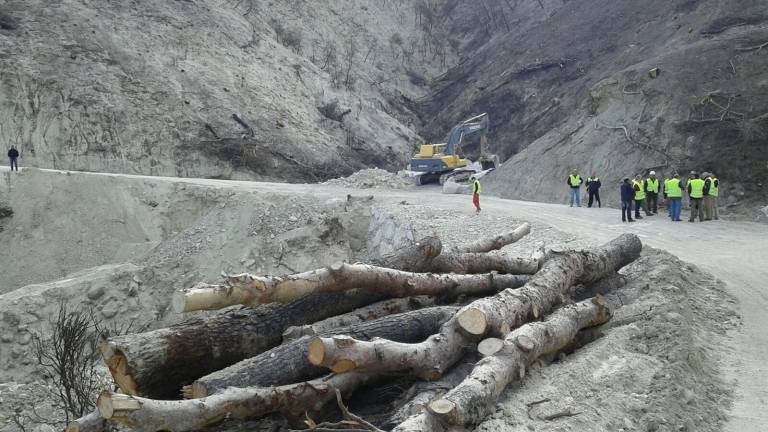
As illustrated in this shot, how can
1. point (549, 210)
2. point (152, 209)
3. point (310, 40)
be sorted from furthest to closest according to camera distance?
point (310, 40)
point (152, 209)
point (549, 210)

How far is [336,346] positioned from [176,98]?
27517 mm

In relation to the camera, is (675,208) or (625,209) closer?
(675,208)

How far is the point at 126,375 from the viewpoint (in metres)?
4.53

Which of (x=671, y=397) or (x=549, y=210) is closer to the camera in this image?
(x=671, y=397)

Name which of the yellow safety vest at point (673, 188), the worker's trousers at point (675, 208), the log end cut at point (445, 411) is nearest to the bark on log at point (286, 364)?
the log end cut at point (445, 411)

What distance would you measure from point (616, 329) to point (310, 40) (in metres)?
40.2

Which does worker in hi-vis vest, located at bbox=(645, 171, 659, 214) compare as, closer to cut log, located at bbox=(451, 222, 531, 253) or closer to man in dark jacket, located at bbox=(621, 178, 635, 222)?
man in dark jacket, located at bbox=(621, 178, 635, 222)

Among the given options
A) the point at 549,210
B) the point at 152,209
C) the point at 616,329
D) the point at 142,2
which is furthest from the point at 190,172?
the point at 616,329

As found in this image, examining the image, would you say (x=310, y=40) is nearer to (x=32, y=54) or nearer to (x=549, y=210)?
(x=32, y=54)

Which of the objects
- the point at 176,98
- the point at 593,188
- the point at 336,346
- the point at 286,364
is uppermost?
the point at 176,98

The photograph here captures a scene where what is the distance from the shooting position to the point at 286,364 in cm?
→ 469

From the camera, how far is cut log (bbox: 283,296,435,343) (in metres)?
5.22

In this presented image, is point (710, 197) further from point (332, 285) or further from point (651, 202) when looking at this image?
point (332, 285)

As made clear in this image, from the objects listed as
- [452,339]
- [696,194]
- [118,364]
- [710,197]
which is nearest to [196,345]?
[118,364]
